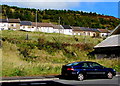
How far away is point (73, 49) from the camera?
39.4 m

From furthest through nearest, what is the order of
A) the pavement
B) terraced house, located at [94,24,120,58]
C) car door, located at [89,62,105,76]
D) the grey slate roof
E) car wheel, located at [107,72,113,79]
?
1. the grey slate roof
2. terraced house, located at [94,24,120,58]
3. car wheel, located at [107,72,113,79]
4. car door, located at [89,62,105,76]
5. the pavement

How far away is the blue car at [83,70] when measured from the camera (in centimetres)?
1421

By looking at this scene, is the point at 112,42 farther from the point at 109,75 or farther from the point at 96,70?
the point at 96,70

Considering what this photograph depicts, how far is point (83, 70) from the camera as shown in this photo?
14500 millimetres

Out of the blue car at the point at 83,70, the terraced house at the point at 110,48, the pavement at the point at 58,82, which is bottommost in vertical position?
the pavement at the point at 58,82

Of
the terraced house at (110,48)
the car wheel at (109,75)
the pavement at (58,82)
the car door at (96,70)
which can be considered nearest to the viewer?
the pavement at (58,82)

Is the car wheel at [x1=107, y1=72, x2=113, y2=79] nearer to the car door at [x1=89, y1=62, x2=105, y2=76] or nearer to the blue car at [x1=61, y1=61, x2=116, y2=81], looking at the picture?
the blue car at [x1=61, y1=61, x2=116, y2=81]

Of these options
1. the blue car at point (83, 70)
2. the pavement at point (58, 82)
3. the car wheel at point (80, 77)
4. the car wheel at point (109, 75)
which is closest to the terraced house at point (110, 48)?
the car wheel at point (109, 75)

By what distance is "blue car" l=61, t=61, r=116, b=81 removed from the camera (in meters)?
14.2

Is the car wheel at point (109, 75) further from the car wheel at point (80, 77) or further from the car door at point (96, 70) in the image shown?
the car wheel at point (80, 77)

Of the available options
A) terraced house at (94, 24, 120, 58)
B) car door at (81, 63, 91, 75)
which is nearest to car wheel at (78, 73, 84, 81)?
car door at (81, 63, 91, 75)

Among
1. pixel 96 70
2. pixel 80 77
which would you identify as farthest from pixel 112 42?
pixel 80 77

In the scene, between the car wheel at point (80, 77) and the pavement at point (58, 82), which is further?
the car wheel at point (80, 77)

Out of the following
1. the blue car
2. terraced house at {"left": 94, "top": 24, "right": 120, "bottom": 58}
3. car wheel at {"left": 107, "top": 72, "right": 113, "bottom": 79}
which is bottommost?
car wheel at {"left": 107, "top": 72, "right": 113, "bottom": 79}
